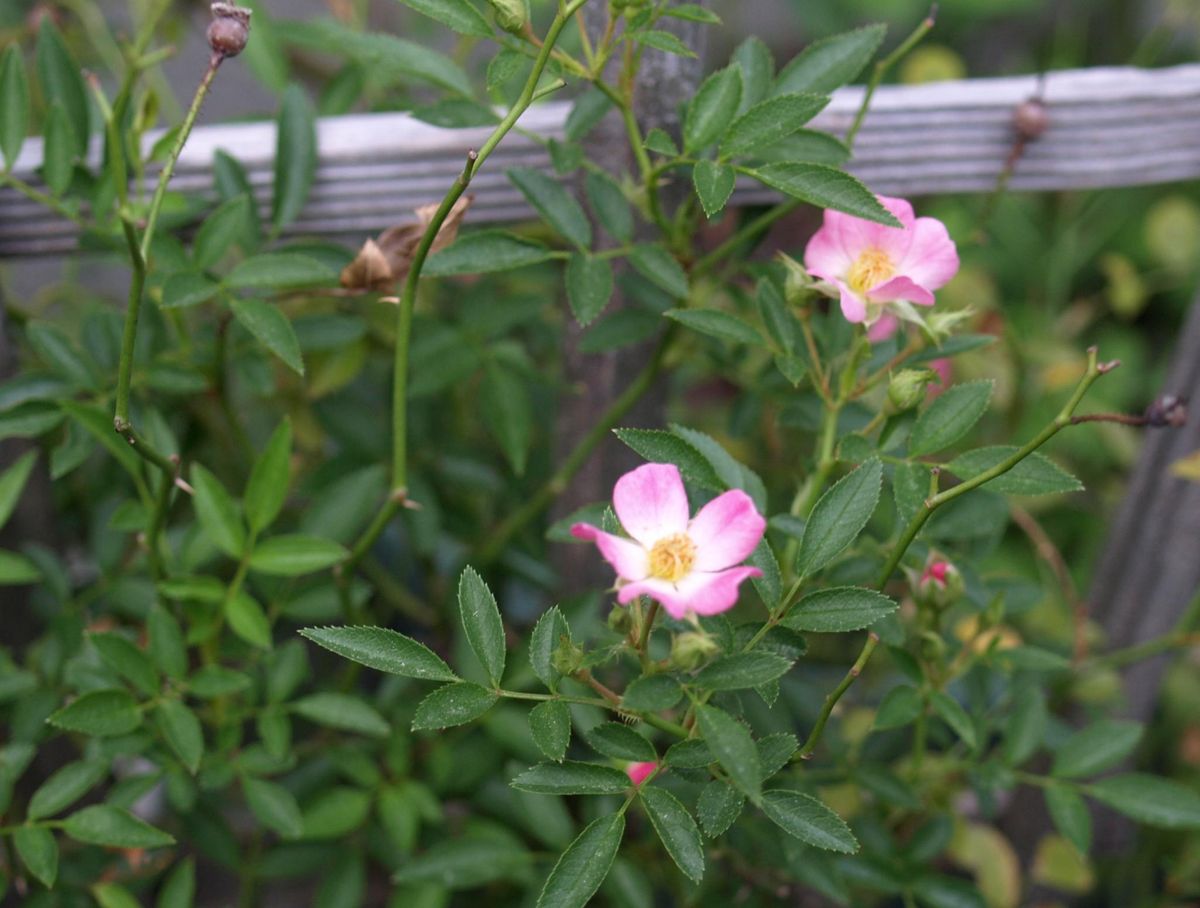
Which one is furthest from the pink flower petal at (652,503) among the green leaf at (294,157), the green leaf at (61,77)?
the green leaf at (61,77)

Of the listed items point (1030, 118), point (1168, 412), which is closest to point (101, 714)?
point (1168, 412)

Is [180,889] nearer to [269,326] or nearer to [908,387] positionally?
[269,326]

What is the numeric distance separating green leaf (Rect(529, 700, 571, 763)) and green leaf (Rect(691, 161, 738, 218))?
0.99 feet

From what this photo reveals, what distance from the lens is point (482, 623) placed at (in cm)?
68

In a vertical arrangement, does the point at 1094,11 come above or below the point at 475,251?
above

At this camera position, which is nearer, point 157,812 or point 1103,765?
point 1103,765

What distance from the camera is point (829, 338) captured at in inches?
35.2

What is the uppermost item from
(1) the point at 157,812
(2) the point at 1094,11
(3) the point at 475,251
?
(2) the point at 1094,11

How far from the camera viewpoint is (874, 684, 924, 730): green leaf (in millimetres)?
839

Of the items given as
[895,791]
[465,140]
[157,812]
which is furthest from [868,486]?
[157,812]

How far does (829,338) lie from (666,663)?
0.34 m

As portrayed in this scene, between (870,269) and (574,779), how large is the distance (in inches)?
15.2

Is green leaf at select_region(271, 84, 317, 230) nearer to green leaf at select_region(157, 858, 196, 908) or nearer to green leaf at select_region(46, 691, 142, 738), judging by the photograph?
green leaf at select_region(46, 691, 142, 738)

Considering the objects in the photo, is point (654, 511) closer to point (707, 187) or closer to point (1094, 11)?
point (707, 187)
